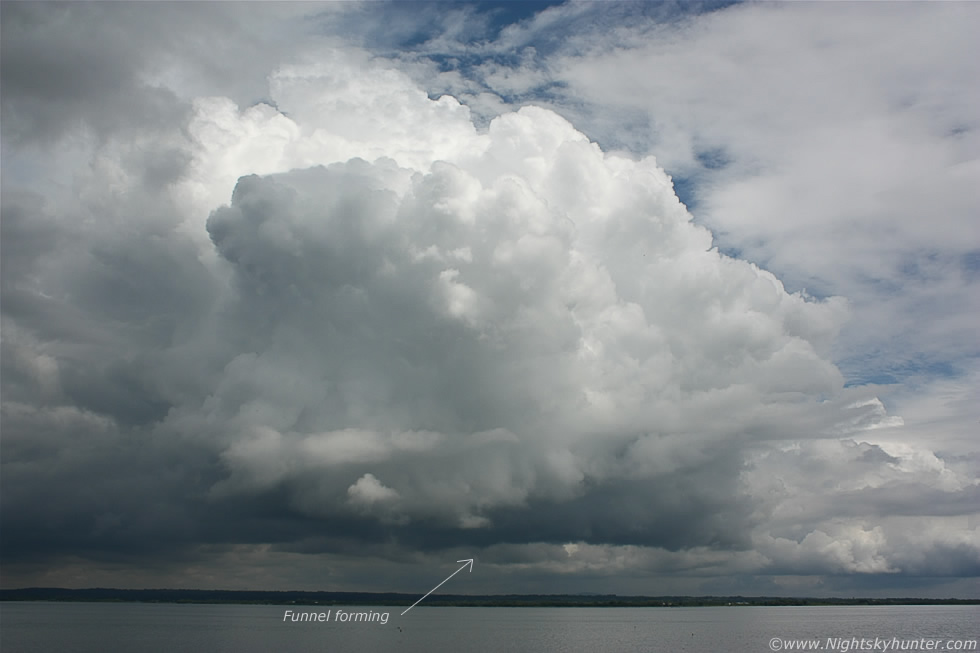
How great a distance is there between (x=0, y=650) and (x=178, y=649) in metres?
40.0

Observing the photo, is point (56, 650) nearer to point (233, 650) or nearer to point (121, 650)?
point (121, 650)

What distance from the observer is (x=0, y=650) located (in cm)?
17925

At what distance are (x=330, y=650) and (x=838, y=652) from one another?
121612 millimetres

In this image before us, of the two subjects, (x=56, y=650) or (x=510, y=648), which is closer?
(x=56, y=650)

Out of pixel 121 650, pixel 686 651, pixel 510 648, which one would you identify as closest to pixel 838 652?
pixel 686 651

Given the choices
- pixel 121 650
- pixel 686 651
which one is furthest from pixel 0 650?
pixel 686 651

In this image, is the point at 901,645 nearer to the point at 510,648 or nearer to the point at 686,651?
the point at 686,651

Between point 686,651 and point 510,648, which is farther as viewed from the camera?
point 510,648

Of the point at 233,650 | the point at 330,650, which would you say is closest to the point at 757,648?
the point at 330,650

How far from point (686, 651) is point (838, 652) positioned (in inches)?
1363

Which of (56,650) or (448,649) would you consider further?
(448,649)

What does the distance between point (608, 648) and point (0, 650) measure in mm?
148610

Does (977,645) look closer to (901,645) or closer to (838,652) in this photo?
(901,645)

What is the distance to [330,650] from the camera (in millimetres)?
187625
